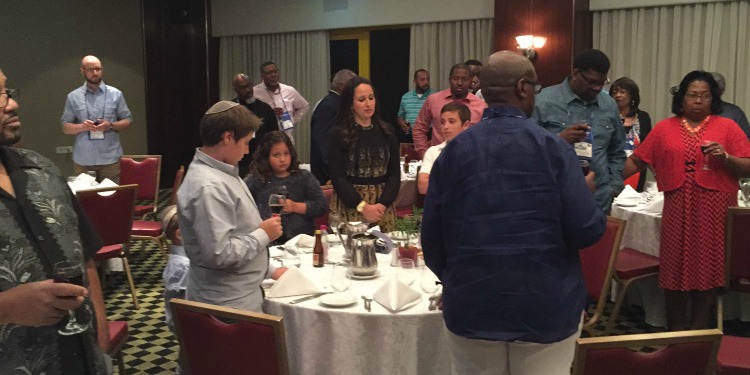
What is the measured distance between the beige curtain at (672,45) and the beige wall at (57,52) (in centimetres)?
686

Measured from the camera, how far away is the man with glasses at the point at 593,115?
3545 millimetres

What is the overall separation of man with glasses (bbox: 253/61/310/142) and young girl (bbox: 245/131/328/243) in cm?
437

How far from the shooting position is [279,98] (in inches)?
345

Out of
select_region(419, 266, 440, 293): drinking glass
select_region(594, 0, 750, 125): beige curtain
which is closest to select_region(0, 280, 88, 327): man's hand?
select_region(419, 266, 440, 293): drinking glass

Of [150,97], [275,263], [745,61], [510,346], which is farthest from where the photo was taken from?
[150,97]

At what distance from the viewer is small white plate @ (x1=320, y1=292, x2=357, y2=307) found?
274 centimetres

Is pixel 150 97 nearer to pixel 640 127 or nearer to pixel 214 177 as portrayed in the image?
pixel 640 127

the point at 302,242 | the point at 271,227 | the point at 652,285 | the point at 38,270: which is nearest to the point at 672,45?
the point at 652,285

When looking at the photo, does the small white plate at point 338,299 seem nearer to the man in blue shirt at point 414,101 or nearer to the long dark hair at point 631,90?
the long dark hair at point 631,90

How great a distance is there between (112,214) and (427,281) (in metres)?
2.84

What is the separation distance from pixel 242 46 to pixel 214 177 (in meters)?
9.32

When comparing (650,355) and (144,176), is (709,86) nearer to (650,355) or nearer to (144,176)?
(650,355)

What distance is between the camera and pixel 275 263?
11.1 feet

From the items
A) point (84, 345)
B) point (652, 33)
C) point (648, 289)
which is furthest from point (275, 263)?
point (652, 33)
